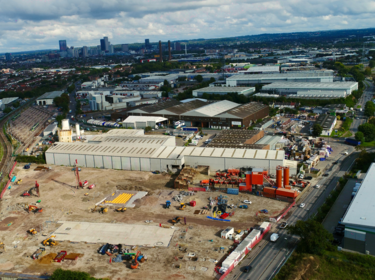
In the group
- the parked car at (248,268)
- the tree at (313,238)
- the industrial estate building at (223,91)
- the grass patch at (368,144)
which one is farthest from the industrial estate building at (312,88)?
the parked car at (248,268)

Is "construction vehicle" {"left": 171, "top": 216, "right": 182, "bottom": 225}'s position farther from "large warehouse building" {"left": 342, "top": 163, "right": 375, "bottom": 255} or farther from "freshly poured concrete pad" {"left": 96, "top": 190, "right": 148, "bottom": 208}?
"large warehouse building" {"left": 342, "top": 163, "right": 375, "bottom": 255}

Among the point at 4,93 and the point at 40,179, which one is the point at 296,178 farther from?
the point at 4,93

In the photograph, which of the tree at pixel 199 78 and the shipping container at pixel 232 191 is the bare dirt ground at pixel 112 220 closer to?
the shipping container at pixel 232 191

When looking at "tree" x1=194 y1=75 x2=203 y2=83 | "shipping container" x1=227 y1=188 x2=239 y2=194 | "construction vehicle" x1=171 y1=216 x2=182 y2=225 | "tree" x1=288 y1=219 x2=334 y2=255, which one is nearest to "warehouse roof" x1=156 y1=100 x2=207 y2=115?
"shipping container" x1=227 y1=188 x2=239 y2=194

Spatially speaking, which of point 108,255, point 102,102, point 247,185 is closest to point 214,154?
point 247,185

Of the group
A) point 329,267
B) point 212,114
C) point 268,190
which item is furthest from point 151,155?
point 329,267

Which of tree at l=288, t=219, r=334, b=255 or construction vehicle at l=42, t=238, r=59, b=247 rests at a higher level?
tree at l=288, t=219, r=334, b=255
